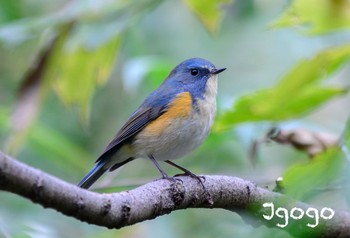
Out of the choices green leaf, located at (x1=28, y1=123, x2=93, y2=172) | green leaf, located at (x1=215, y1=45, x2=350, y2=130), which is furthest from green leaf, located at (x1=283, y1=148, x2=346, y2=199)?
green leaf, located at (x1=28, y1=123, x2=93, y2=172)

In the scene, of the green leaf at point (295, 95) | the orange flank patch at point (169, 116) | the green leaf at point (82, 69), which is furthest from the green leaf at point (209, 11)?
the orange flank patch at point (169, 116)

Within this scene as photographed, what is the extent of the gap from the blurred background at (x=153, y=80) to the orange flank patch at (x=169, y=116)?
25 cm

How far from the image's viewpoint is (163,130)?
4.44 metres

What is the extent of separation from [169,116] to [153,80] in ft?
1.26

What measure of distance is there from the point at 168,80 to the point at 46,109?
2263 mm

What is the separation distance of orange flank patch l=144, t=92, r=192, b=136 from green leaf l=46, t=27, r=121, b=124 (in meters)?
0.91

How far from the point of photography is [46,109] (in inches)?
278

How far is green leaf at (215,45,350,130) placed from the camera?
2.68 metres

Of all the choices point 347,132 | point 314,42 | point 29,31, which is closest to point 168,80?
point 314,42

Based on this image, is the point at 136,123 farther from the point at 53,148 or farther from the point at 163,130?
the point at 53,148

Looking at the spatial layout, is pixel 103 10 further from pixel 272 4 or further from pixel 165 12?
pixel 165 12

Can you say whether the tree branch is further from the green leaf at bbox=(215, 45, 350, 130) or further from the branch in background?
the branch in background

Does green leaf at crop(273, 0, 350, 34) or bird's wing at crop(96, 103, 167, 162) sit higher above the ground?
bird's wing at crop(96, 103, 167, 162)

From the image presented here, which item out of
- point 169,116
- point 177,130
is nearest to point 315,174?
point 177,130
